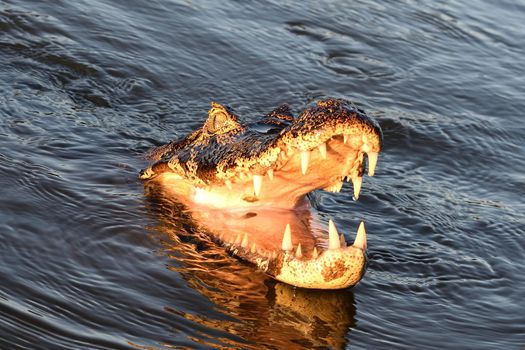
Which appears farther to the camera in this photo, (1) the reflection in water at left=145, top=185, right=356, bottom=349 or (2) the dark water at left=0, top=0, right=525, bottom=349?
(2) the dark water at left=0, top=0, right=525, bottom=349

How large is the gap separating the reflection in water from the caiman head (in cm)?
10

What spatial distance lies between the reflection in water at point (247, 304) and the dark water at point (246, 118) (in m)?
0.01

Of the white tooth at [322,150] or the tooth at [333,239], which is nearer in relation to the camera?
the white tooth at [322,150]

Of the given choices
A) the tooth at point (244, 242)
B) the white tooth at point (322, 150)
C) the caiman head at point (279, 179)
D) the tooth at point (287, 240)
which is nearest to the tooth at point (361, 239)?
the caiman head at point (279, 179)

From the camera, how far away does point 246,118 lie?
8.95 metres

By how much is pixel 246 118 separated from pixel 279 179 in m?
3.18

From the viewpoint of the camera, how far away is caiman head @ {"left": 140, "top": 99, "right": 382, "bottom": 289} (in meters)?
5.18

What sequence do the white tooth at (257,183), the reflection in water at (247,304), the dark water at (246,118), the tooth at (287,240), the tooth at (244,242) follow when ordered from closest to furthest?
the reflection in water at (247,304)
the dark water at (246,118)
the tooth at (287,240)
the white tooth at (257,183)
the tooth at (244,242)

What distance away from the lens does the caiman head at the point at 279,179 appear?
5180 millimetres

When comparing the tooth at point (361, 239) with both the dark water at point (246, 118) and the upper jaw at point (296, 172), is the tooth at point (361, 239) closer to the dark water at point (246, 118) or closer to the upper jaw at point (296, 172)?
the upper jaw at point (296, 172)

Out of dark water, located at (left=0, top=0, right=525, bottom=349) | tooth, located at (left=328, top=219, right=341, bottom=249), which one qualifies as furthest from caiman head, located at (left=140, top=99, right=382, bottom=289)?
dark water, located at (left=0, top=0, right=525, bottom=349)

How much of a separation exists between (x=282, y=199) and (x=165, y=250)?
79cm

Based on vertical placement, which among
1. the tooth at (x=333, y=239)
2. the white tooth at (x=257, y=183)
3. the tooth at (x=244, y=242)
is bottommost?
the tooth at (x=244, y=242)

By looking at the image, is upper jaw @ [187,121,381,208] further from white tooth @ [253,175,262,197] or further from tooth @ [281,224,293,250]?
tooth @ [281,224,293,250]
